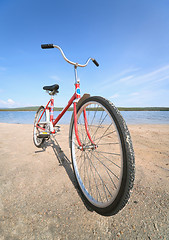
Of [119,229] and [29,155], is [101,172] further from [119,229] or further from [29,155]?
[29,155]

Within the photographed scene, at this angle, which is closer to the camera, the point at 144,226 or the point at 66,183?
the point at 144,226

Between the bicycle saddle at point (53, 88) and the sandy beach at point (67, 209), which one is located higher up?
the bicycle saddle at point (53, 88)

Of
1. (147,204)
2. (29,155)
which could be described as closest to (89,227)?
(147,204)

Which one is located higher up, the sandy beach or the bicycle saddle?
the bicycle saddle

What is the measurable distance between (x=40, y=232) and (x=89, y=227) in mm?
430

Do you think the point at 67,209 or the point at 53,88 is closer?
the point at 67,209

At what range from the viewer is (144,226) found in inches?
37.4

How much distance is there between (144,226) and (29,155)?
2453mm

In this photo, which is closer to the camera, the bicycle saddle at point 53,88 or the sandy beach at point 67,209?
the sandy beach at point 67,209

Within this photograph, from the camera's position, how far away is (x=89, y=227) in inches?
38.1

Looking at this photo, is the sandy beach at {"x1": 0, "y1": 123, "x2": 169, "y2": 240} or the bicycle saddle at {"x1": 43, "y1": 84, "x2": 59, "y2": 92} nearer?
the sandy beach at {"x1": 0, "y1": 123, "x2": 169, "y2": 240}

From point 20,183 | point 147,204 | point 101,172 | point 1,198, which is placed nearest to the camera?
point 147,204

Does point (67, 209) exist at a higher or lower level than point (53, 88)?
lower

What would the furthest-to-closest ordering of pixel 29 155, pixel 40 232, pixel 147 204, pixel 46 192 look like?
pixel 29 155 < pixel 46 192 < pixel 147 204 < pixel 40 232
